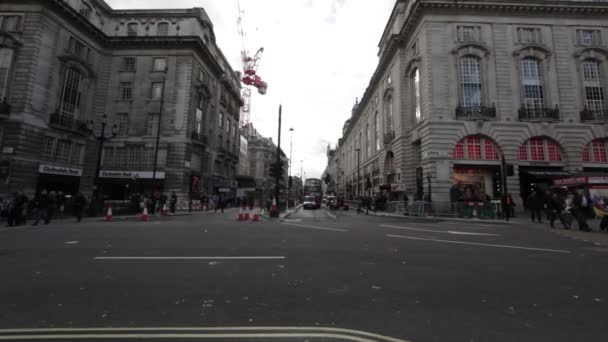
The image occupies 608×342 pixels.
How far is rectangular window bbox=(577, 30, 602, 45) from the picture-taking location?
2712 centimetres

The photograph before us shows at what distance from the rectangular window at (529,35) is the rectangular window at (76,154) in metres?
45.8

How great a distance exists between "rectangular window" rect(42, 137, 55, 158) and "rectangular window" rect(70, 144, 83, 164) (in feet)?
6.77

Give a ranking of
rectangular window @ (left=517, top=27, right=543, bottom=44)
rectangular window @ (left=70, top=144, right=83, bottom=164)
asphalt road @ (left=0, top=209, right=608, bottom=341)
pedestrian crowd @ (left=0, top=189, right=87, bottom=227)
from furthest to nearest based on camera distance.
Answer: rectangular window @ (left=70, top=144, right=83, bottom=164)
rectangular window @ (left=517, top=27, right=543, bottom=44)
pedestrian crowd @ (left=0, top=189, right=87, bottom=227)
asphalt road @ (left=0, top=209, right=608, bottom=341)

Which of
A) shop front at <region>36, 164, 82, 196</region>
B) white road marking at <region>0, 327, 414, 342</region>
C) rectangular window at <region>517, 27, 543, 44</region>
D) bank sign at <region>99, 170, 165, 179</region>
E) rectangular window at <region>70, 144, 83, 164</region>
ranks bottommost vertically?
white road marking at <region>0, 327, 414, 342</region>

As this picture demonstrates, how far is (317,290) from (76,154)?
34.9 m

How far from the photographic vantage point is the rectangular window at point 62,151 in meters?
27.2

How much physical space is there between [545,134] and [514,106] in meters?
3.66

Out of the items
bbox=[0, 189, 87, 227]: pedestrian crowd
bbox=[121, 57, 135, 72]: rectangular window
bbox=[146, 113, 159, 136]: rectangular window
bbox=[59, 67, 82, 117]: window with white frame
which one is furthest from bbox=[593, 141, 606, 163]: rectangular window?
bbox=[59, 67, 82, 117]: window with white frame

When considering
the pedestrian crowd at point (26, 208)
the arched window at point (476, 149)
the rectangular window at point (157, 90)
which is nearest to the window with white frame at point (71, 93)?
the rectangular window at point (157, 90)

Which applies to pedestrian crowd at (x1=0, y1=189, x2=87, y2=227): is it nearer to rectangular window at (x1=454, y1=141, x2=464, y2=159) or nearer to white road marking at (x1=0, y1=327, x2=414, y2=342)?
white road marking at (x1=0, y1=327, x2=414, y2=342)

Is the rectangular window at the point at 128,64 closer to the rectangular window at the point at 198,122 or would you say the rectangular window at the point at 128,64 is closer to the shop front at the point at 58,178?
the rectangular window at the point at 198,122

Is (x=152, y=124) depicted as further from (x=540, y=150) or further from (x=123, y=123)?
(x=540, y=150)

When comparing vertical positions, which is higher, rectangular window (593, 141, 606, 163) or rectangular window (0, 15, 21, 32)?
rectangular window (0, 15, 21, 32)

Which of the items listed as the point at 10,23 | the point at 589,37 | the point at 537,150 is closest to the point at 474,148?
the point at 537,150
